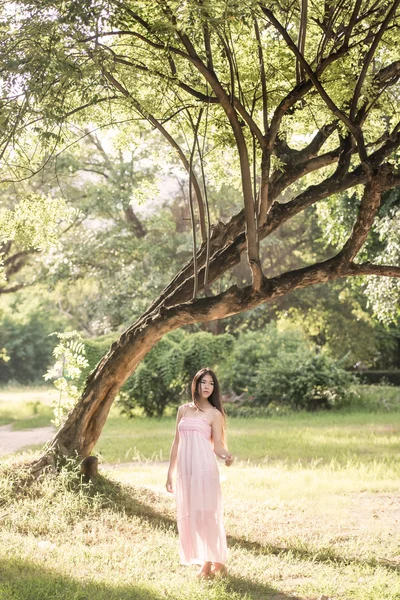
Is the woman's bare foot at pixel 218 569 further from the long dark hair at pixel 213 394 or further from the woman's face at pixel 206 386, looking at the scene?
the woman's face at pixel 206 386

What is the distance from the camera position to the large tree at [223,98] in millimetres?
6867

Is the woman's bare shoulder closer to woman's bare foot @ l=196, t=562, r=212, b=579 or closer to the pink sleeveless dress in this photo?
the pink sleeveless dress

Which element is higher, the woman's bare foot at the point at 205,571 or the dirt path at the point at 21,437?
the dirt path at the point at 21,437

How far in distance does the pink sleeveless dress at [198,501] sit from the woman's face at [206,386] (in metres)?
0.24

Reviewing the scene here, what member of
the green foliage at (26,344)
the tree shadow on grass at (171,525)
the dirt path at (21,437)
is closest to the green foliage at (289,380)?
the dirt path at (21,437)

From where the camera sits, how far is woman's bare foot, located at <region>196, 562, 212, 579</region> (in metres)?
6.34

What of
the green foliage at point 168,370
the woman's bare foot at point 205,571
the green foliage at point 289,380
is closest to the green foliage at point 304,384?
the green foliage at point 289,380

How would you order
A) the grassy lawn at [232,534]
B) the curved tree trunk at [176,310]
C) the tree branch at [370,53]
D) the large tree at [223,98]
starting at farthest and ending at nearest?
the curved tree trunk at [176,310] → the tree branch at [370,53] → the large tree at [223,98] → the grassy lawn at [232,534]

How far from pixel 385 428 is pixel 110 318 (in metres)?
11.3

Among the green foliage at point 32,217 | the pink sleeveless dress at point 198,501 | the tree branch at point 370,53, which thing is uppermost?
the tree branch at point 370,53

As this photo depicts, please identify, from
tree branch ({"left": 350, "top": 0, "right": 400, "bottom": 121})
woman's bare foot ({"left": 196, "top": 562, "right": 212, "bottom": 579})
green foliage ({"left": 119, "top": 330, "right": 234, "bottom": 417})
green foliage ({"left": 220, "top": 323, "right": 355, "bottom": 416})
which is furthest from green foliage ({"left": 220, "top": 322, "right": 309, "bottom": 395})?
woman's bare foot ({"left": 196, "top": 562, "right": 212, "bottom": 579})

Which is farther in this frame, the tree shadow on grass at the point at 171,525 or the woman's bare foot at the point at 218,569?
the tree shadow on grass at the point at 171,525

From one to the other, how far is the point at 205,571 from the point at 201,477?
2.32 feet

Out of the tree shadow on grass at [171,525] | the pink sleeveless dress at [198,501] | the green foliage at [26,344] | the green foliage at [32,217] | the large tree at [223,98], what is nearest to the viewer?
the pink sleeveless dress at [198,501]
